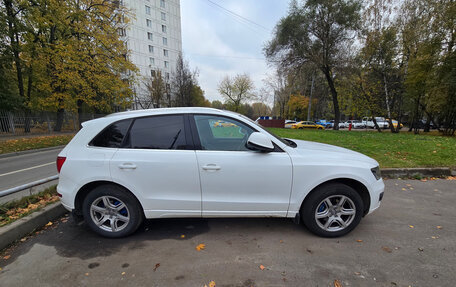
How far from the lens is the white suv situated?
7.73 ft

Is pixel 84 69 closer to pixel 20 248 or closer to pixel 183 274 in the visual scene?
pixel 20 248

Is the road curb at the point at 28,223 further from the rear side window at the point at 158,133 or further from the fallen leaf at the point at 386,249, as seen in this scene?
the fallen leaf at the point at 386,249

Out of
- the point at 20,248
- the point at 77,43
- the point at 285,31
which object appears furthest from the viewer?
the point at 285,31

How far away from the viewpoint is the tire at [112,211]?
8.02 ft

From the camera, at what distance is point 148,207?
2.46 m

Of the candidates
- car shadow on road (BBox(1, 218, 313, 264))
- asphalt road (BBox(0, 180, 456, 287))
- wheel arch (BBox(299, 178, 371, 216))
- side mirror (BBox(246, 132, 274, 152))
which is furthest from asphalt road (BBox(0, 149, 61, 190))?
wheel arch (BBox(299, 178, 371, 216))

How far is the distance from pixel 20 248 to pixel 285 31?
21360 millimetres

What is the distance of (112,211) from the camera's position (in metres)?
2.52

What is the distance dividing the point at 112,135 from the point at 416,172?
7030 millimetres

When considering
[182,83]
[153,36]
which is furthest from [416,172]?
[153,36]

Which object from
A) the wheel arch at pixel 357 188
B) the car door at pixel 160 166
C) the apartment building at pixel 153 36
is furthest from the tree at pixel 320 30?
the apartment building at pixel 153 36

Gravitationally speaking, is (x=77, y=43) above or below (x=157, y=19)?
below

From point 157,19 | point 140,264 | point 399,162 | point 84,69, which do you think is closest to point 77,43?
point 84,69

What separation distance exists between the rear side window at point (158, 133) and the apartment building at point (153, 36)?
115ft
